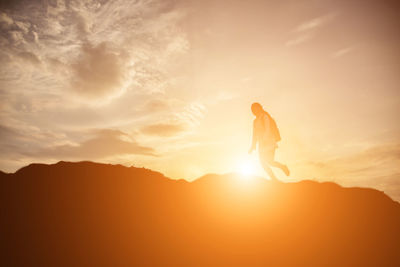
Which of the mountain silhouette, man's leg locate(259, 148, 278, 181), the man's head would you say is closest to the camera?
the mountain silhouette

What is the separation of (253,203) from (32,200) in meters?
7.58

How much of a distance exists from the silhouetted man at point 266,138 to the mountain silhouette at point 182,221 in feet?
3.12

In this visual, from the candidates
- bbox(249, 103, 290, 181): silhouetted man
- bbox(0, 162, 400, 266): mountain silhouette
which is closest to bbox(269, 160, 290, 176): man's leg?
bbox(249, 103, 290, 181): silhouetted man

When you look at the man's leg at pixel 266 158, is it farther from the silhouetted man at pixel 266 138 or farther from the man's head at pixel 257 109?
the man's head at pixel 257 109

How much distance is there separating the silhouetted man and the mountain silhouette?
3.12ft

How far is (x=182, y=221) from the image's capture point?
9422 millimetres

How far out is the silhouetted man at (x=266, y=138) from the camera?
10.8m

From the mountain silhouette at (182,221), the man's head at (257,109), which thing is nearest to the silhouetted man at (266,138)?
the man's head at (257,109)

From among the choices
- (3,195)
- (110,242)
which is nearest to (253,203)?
(110,242)

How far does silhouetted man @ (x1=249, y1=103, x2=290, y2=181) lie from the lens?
427 inches

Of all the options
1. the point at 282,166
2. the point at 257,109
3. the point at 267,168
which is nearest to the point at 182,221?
the point at 267,168

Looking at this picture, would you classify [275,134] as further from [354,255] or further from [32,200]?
[32,200]

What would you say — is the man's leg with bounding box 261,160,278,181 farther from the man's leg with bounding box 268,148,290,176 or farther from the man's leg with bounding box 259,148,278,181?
the man's leg with bounding box 268,148,290,176

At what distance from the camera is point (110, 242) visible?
8273 millimetres
